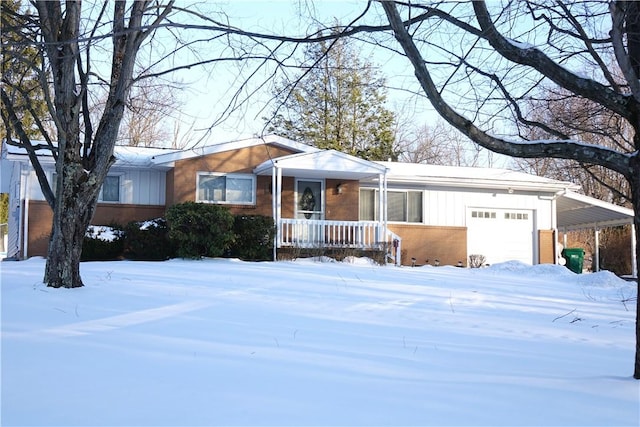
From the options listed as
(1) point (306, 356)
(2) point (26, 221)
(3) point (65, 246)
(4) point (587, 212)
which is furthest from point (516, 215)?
(1) point (306, 356)

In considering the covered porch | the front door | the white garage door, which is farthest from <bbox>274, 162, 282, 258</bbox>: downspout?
the white garage door

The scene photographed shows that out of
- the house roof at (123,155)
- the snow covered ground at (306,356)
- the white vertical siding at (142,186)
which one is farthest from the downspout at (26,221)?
the snow covered ground at (306,356)

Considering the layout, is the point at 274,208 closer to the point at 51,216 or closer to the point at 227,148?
the point at 227,148

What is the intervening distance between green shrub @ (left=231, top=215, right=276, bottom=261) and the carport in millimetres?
12225

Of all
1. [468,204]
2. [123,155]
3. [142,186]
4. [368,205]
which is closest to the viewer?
[123,155]

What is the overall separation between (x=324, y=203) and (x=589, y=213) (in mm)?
11716

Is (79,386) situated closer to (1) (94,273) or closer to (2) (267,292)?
(2) (267,292)

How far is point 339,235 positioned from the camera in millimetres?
19516

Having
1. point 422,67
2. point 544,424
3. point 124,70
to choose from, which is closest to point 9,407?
point 544,424

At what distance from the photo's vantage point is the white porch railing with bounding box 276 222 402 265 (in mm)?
18812

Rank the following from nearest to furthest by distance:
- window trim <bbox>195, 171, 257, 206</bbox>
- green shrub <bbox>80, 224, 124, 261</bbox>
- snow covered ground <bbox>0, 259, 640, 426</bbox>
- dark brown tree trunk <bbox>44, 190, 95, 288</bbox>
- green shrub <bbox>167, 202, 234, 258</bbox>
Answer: snow covered ground <bbox>0, 259, 640, 426</bbox>
dark brown tree trunk <bbox>44, 190, 95, 288</bbox>
green shrub <bbox>167, 202, 234, 258</bbox>
green shrub <bbox>80, 224, 124, 261</bbox>
window trim <bbox>195, 171, 257, 206</bbox>

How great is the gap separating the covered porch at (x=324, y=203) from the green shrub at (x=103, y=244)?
4.42 meters

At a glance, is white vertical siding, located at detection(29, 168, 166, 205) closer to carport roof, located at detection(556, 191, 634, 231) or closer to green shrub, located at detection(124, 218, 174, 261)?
green shrub, located at detection(124, 218, 174, 261)

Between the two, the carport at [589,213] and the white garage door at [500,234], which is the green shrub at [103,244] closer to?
the white garage door at [500,234]
